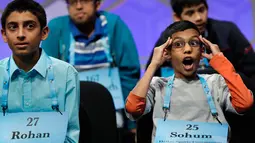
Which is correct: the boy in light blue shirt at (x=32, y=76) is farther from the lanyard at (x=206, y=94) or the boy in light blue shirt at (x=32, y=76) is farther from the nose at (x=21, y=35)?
the lanyard at (x=206, y=94)

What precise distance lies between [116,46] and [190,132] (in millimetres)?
1243

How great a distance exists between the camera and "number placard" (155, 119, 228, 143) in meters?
2.48

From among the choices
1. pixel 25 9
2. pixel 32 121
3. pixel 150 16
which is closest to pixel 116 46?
pixel 150 16

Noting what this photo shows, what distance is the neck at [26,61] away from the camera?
2660 millimetres

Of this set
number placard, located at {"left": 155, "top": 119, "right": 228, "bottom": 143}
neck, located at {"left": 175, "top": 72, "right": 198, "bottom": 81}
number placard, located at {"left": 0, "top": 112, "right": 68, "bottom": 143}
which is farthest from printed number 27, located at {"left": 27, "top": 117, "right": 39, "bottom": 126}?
neck, located at {"left": 175, "top": 72, "right": 198, "bottom": 81}

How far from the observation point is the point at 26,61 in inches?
105

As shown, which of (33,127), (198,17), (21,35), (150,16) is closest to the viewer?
(33,127)

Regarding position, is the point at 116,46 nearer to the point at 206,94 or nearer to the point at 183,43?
the point at 183,43

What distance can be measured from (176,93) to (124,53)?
3.36 feet

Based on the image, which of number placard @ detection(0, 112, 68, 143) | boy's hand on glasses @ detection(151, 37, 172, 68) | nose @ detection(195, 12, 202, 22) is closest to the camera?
number placard @ detection(0, 112, 68, 143)

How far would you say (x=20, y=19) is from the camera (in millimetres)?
2617

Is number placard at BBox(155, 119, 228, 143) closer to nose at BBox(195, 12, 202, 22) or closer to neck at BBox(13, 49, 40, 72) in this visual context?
neck at BBox(13, 49, 40, 72)

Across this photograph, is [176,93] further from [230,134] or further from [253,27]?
[253,27]

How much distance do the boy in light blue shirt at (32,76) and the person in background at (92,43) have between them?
0.88 metres
